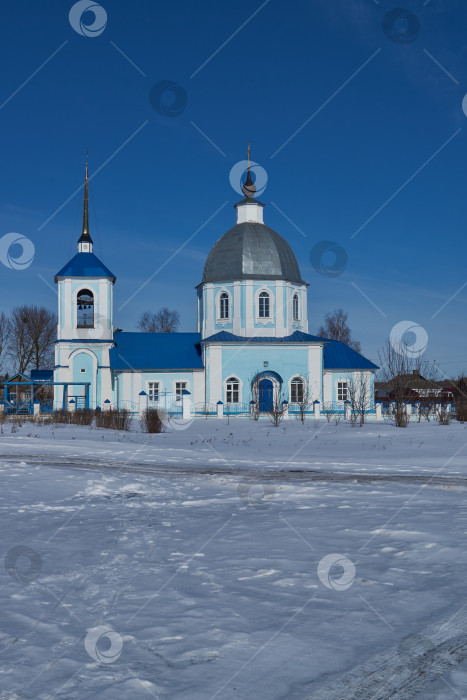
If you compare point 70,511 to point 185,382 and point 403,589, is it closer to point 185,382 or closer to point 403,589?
point 403,589

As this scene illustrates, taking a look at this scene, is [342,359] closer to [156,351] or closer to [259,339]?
[259,339]

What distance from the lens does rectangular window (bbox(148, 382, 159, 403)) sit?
34219 millimetres

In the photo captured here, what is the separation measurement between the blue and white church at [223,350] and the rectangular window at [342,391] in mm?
60

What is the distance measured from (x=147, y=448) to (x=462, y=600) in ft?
36.4

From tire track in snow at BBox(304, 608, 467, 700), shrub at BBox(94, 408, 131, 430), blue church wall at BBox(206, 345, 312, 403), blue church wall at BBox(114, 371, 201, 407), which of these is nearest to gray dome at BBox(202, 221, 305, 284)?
blue church wall at BBox(206, 345, 312, 403)

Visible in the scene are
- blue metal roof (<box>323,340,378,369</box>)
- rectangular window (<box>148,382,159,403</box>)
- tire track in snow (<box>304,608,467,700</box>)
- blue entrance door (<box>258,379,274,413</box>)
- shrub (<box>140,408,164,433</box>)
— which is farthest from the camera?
blue metal roof (<box>323,340,378,369</box>)

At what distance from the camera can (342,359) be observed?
36.2 m

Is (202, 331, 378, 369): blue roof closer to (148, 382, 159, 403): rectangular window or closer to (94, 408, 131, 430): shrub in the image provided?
(148, 382, 159, 403): rectangular window

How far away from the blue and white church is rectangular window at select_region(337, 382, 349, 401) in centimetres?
6

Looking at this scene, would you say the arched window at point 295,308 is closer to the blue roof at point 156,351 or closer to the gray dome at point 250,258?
the gray dome at point 250,258

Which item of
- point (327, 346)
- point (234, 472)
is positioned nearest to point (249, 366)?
point (327, 346)

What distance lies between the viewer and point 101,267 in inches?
1390

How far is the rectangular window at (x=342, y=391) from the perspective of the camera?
35.6m

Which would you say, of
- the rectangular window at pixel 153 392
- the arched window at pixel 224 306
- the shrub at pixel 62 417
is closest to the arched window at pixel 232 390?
the arched window at pixel 224 306
